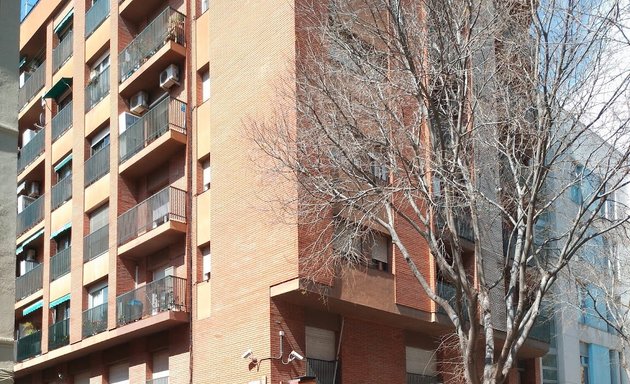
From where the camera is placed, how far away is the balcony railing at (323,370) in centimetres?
2012

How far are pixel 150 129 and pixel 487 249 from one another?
379 inches

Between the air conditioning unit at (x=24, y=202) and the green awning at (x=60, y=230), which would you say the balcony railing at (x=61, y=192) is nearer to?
the green awning at (x=60, y=230)

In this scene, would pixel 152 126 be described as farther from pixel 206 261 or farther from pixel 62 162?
pixel 62 162

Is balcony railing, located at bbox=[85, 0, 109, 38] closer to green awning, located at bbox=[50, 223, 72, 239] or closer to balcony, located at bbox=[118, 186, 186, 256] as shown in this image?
green awning, located at bbox=[50, 223, 72, 239]

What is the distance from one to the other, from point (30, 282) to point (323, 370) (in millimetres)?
14235

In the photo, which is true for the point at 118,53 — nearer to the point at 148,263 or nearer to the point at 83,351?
the point at 148,263

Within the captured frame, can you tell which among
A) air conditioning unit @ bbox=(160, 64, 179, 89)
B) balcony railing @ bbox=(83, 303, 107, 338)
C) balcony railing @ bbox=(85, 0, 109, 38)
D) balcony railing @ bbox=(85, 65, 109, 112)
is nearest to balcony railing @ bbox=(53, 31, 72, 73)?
balcony railing @ bbox=(85, 0, 109, 38)

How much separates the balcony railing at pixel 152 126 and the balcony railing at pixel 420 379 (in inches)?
331

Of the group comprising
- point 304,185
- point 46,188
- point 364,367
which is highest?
point 46,188

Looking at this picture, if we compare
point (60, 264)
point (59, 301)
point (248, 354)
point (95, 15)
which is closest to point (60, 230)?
point (60, 264)

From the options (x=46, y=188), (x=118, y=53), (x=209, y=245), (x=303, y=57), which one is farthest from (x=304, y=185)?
(x=46, y=188)

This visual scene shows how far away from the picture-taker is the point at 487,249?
25156 mm

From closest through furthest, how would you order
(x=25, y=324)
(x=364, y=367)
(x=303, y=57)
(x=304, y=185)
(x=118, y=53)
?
(x=304, y=185) → (x=303, y=57) → (x=364, y=367) → (x=118, y=53) → (x=25, y=324)

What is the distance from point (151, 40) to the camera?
25.3m
